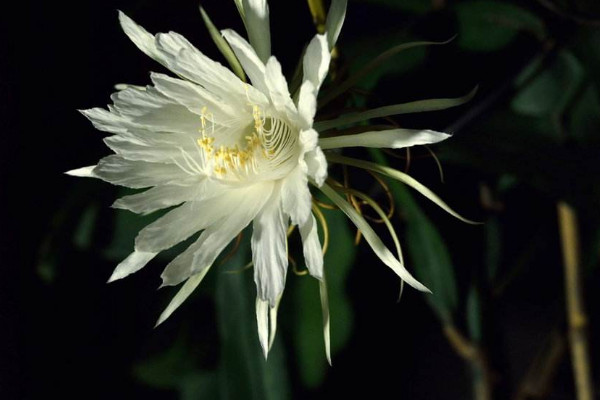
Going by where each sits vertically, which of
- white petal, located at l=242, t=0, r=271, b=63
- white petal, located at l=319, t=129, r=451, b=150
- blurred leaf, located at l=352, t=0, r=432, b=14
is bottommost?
white petal, located at l=319, t=129, r=451, b=150

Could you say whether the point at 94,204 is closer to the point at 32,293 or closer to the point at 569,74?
the point at 32,293

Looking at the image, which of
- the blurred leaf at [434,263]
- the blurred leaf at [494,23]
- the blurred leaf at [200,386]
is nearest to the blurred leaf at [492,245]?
the blurred leaf at [434,263]

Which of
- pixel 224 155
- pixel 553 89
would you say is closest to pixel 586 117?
pixel 553 89

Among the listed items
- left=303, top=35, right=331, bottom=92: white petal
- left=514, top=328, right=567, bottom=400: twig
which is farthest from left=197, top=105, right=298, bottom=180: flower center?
left=514, top=328, right=567, bottom=400: twig

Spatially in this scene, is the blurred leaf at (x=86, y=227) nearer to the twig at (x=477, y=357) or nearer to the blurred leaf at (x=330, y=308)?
the blurred leaf at (x=330, y=308)

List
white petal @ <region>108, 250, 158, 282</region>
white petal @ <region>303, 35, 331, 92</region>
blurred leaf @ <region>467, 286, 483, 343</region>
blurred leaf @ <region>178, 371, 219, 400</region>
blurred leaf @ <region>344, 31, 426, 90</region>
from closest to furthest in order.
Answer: white petal @ <region>303, 35, 331, 92</region>, white petal @ <region>108, 250, 158, 282</region>, blurred leaf @ <region>344, 31, 426, 90</region>, blurred leaf @ <region>467, 286, 483, 343</region>, blurred leaf @ <region>178, 371, 219, 400</region>

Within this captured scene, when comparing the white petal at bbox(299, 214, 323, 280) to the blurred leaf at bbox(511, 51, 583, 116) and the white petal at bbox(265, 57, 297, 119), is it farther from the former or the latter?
the blurred leaf at bbox(511, 51, 583, 116)

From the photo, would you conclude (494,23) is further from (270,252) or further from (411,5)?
(270,252)
